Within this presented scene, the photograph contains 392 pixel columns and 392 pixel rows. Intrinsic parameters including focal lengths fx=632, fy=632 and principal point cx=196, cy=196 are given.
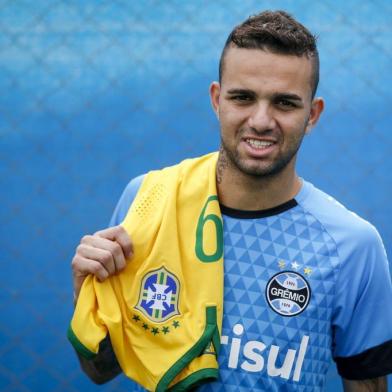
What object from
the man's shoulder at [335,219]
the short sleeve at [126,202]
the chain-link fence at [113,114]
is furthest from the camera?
the chain-link fence at [113,114]

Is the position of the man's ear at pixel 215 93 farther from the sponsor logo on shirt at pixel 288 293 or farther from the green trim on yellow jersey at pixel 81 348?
the green trim on yellow jersey at pixel 81 348

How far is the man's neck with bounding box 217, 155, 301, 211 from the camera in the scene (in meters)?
1.41

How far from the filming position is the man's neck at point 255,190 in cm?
141

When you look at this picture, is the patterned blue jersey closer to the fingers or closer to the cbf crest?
the cbf crest

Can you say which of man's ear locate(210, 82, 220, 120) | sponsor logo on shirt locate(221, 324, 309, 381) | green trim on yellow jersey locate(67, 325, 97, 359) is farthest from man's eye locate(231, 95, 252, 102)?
green trim on yellow jersey locate(67, 325, 97, 359)

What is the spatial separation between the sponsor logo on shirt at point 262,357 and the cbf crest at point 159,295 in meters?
0.13

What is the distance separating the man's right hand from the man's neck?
26 cm

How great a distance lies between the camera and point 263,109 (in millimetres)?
1327

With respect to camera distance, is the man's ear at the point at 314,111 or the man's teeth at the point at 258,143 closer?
the man's teeth at the point at 258,143

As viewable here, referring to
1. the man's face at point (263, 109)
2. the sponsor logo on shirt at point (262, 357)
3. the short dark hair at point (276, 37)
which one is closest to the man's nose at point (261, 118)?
the man's face at point (263, 109)

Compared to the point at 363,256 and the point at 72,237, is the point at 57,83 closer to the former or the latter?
the point at 72,237

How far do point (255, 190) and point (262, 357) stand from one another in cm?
36

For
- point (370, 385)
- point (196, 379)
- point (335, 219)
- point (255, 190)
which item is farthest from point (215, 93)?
point (370, 385)

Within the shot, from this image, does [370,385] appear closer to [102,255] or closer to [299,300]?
[299,300]
